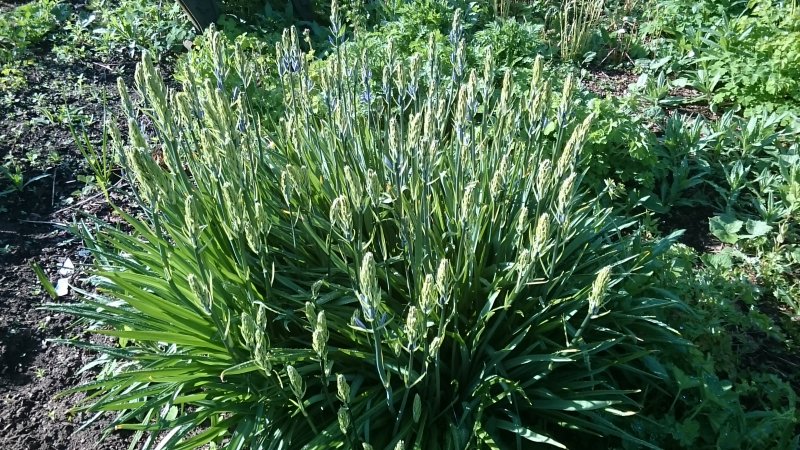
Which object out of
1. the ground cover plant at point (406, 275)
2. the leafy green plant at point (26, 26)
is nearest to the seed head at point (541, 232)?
the ground cover plant at point (406, 275)

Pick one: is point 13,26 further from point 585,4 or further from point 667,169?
point 667,169

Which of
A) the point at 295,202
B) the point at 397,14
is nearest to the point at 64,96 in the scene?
the point at 397,14

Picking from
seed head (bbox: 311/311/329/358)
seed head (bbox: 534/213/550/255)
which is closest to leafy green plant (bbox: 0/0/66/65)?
seed head (bbox: 311/311/329/358)

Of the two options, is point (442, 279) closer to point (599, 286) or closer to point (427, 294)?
point (427, 294)

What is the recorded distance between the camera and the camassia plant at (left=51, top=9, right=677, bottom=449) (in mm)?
2385

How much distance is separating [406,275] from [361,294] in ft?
1.58

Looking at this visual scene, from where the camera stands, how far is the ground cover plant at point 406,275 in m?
2.40

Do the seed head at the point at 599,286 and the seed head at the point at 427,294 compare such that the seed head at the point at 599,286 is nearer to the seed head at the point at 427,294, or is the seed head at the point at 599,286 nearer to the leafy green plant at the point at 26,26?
the seed head at the point at 427,294

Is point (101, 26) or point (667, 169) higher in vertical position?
point (101, 26)

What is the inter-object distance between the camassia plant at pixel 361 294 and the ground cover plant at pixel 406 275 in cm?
1

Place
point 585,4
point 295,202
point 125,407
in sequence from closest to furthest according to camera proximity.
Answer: point 125,407
point 295,202
point 585,4

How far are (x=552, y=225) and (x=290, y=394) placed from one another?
3.94 ft

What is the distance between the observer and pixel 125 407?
2.46m

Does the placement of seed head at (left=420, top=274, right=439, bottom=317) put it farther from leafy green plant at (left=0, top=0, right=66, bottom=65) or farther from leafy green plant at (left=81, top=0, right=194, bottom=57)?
leafy green plant at (left=0, top=0, right=66, bottom=65)
